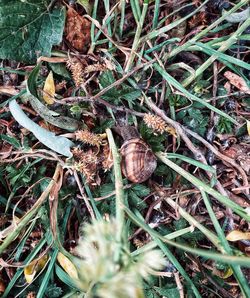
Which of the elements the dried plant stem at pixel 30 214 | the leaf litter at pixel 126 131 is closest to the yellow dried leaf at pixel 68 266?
the leaf litter at pixel 126 131

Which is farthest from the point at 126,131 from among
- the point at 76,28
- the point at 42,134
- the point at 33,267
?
the point at 33,267

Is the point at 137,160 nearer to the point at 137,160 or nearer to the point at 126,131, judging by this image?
the point at 137,160

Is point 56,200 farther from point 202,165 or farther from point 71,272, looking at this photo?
point 202,165

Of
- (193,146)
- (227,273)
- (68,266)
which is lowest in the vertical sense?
(227,273)

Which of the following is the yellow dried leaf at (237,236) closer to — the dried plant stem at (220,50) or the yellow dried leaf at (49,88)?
the dried plant stem at (220,50)

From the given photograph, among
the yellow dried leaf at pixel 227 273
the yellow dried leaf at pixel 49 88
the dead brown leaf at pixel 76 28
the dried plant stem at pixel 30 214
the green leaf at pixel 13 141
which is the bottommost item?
the yellow dried leaf at pixel 227 273

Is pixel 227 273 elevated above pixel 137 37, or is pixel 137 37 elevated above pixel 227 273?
pixel 137 37
